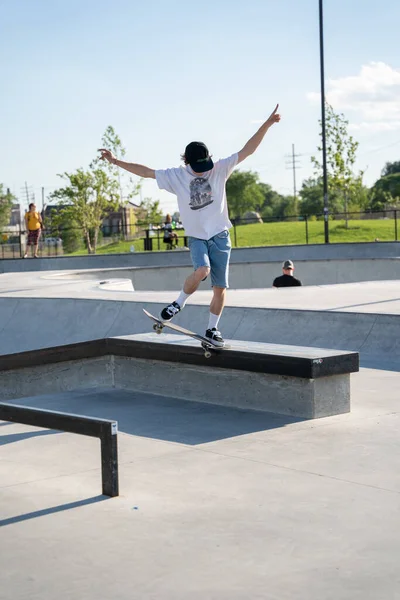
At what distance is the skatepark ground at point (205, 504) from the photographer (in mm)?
3496

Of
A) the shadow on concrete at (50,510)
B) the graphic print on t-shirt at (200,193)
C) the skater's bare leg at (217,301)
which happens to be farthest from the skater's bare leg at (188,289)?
the shadow on concrete at (50,510)

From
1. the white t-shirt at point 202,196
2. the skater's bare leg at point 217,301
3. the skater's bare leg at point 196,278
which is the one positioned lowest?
the skater's bare leg at point 217,301

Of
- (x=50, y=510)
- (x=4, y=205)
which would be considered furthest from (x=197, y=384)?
(x=4, y=205)

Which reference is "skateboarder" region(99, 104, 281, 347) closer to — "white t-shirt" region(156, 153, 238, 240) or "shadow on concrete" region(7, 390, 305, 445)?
"white t-shirt" region(156, 153, 238, 240)

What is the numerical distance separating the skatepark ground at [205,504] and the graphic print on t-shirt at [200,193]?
1570mm

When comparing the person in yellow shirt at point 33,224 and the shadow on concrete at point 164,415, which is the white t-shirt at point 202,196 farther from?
the person in yellow shirt at point 33,224

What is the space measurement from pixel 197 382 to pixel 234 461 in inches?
80.7

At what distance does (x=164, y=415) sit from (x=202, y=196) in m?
1.79

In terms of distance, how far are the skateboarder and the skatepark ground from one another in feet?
3.74

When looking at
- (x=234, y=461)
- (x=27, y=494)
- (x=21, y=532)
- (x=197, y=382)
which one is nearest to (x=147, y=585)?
(x=21, y=532)

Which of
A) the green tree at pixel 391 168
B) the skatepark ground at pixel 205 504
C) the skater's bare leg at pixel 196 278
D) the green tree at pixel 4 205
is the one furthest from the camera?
the green tree at pixel 391 168

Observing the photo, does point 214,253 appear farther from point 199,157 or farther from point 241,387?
point 241,387

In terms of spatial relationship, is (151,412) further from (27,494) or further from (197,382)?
(27,494)

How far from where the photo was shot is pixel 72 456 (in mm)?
5684
